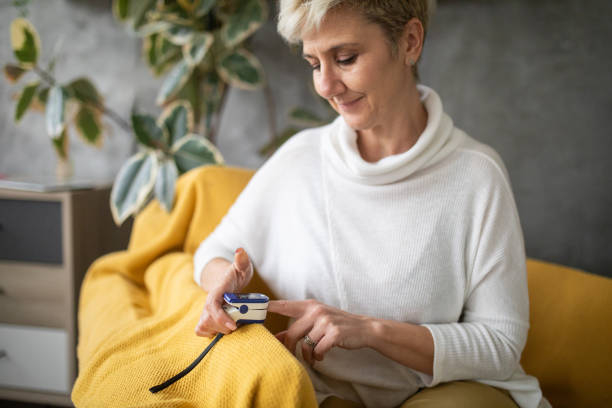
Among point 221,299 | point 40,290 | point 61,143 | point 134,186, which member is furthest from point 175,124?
point 221,299

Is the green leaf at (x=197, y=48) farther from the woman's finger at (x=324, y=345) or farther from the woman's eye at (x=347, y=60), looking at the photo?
the woman's finger at (x=324, y=345)

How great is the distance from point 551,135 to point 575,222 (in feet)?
1.07

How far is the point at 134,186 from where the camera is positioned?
1.66 metres

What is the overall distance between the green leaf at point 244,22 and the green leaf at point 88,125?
0.61 m

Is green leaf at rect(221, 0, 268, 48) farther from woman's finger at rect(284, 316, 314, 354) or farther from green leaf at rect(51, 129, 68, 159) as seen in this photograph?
woman's finger at rect(284, 316, 314, 354)

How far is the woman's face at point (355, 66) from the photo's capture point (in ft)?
2.98

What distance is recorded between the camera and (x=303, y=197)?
1090mm

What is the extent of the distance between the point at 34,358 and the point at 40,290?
0.81 feet

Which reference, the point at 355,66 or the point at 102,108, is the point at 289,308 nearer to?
the point at 355,66

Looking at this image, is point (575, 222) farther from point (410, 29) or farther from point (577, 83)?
point (410, 29)

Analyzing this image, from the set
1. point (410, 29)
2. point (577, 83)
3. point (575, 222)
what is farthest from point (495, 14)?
point (410, 29)

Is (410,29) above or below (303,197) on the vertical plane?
above

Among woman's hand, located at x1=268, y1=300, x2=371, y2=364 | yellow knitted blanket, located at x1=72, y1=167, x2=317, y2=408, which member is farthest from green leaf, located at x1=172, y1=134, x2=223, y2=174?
woman's hand, located at x1=268, y1=300, x2=371, y2=364

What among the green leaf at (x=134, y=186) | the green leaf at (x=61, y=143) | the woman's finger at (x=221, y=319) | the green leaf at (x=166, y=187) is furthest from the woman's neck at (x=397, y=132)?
the green leaf at (x=61, y=143)
